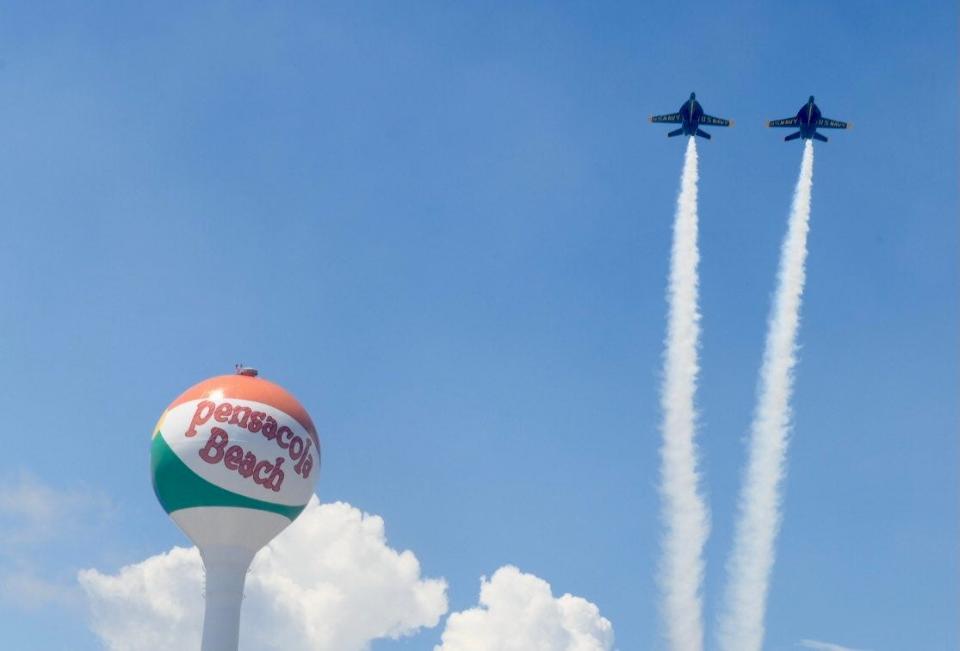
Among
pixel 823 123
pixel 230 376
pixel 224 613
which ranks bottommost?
pixel 224 613

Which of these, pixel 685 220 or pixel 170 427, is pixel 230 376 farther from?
pixel 685 220

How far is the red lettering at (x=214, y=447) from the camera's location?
62.3 meters

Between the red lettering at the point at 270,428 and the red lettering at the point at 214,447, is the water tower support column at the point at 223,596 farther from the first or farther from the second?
the red lettering at the point at 270,428

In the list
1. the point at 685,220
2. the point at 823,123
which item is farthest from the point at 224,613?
the point at 823,123

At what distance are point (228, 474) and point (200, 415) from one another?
10.5 ft

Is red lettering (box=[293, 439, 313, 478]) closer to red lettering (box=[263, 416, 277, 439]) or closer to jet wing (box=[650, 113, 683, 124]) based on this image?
red lettering (box=[263, 416, 277, 439])

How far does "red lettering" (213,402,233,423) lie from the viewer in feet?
206

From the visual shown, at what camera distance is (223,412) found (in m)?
63.0

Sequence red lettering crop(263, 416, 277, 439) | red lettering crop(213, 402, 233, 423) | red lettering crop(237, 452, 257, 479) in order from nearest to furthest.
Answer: red lettering crop(237, 452, 257, 479), red lettering crop(213, 402, 233, 423), red lettering crop(263, 416, 277, 439)

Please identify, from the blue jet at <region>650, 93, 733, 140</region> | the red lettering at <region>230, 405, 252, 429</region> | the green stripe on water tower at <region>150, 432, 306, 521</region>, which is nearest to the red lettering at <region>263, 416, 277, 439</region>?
the red lettering at <region>230, 405, 252, 429</region>

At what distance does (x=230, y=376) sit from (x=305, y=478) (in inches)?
246

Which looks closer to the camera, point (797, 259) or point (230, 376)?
point (230, 376)

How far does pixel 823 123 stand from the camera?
9981cm

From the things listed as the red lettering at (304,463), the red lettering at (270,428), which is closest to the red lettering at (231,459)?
the red lettering at (270,428)
